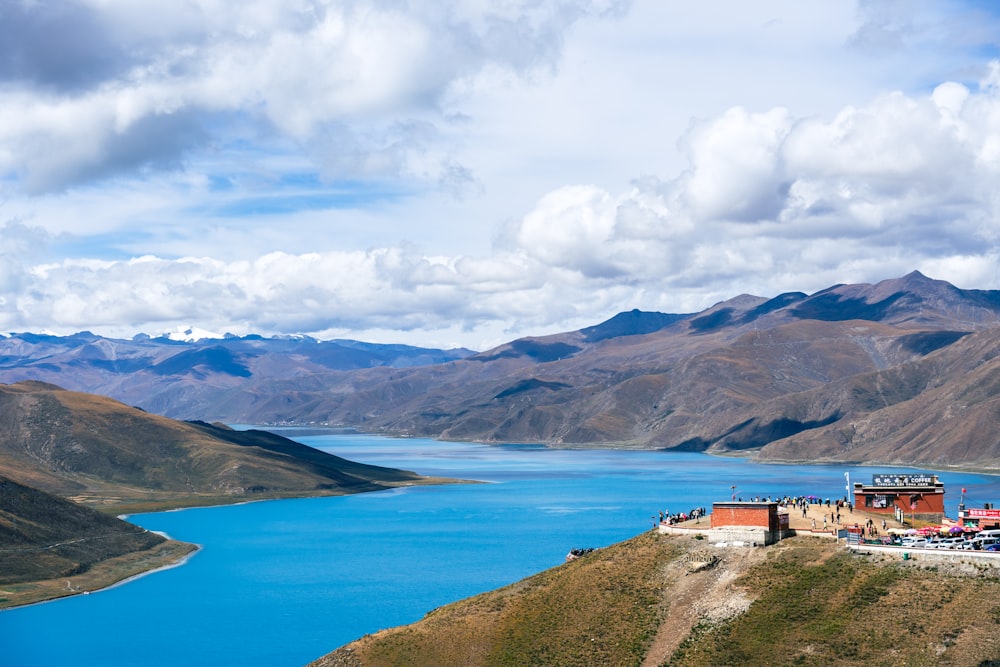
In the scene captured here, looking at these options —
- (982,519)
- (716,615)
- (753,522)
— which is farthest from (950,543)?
(716,615)

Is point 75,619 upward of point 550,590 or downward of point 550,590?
downward

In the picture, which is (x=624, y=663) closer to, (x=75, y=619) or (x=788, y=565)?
(x=788, y=565)

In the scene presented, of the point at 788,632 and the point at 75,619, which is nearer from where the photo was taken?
the point at 788,632

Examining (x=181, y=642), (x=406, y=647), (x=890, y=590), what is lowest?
(x=181, y=642)

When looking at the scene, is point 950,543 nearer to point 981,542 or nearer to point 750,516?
point 981,542

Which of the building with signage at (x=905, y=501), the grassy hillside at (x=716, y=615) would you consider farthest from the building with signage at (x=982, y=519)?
the grassy hillside at (x=716, y=615)

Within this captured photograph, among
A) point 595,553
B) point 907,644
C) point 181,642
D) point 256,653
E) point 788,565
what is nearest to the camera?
point 907,644

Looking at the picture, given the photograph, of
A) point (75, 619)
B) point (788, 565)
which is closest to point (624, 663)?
point (788, 565)
